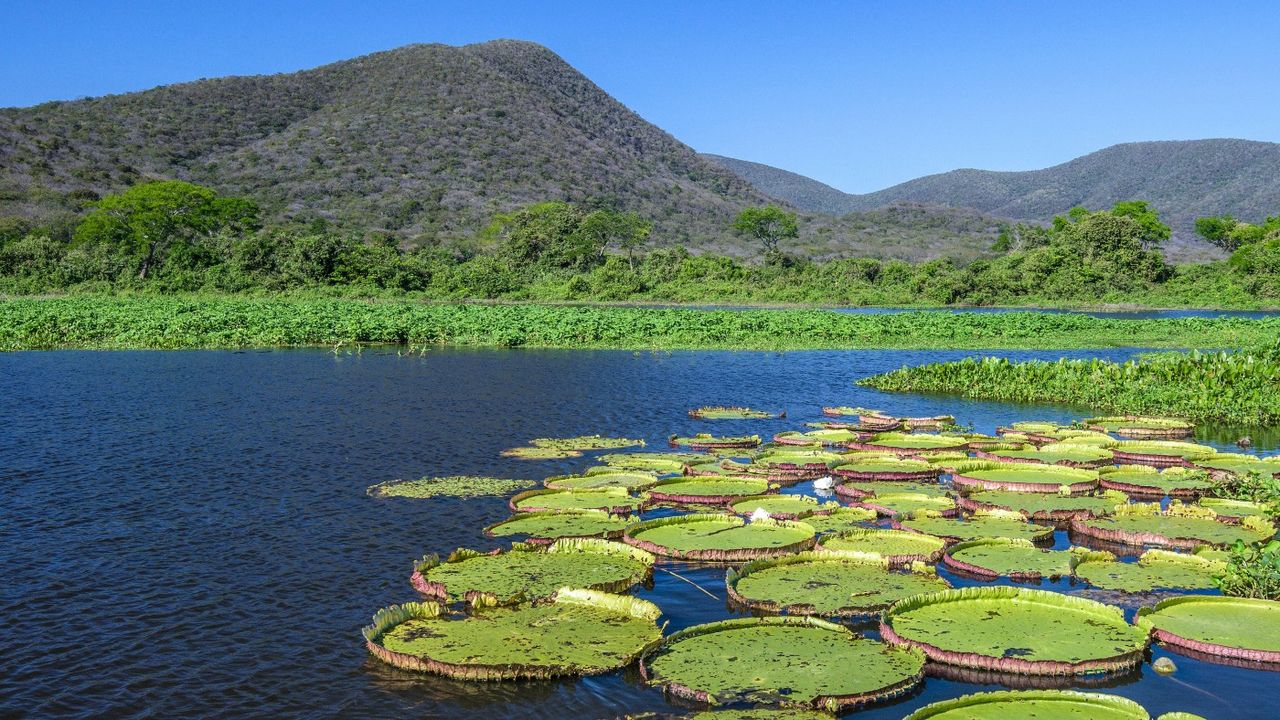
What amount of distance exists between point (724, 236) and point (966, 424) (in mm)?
101731

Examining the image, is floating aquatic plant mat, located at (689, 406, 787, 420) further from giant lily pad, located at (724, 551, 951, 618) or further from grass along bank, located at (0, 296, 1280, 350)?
grass along bank, located at (0, 296, 1280, 350)

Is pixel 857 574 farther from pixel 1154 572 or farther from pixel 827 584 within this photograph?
pixel 1154 572

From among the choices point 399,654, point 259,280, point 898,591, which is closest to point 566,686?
point 399,654

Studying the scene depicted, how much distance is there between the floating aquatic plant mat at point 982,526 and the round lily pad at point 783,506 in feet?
3.03

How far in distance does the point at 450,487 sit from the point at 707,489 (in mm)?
3348

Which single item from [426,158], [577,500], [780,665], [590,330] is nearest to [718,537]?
[577,500]

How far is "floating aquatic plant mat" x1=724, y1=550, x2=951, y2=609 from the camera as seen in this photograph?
26.3 feet

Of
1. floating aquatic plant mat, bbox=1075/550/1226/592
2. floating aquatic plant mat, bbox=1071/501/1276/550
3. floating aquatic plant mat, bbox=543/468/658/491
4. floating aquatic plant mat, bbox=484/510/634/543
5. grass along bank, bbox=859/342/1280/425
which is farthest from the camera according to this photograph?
grass along bank, bbox=859/342/1280/425

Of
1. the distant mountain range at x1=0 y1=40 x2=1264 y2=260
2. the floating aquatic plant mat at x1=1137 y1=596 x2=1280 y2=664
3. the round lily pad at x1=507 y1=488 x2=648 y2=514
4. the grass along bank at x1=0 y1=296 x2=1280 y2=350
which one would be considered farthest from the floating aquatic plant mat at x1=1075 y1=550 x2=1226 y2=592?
the distant mountain range at x1=0 y1=40 x2=1264 y2=260

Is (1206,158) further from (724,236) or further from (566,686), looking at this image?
(566,686)

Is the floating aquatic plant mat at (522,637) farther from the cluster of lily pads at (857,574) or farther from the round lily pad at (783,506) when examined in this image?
the round lily pad at (783,506)

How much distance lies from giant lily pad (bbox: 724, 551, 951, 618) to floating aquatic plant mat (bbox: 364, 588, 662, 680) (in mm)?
1049

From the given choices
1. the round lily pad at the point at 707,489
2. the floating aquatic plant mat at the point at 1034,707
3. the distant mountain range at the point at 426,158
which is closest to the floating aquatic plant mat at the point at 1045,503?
the round lily pad at the point at 707,489

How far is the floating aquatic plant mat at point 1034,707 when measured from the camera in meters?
5.96
